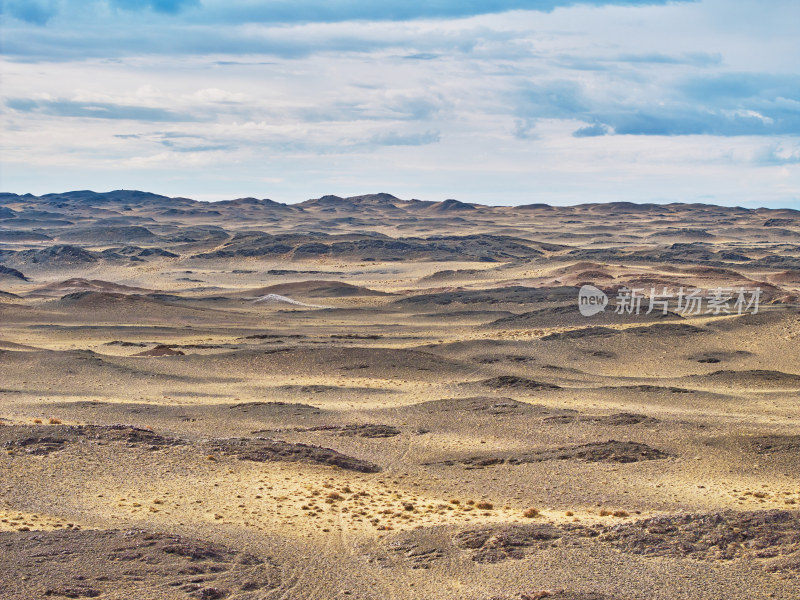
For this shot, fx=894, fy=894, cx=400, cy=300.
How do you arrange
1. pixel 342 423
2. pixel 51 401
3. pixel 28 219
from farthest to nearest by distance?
pixel 28 219, pixel 51 401, pixel 342 423

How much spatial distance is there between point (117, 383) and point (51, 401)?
4277mm

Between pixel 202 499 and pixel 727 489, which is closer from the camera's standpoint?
pixel 202 499

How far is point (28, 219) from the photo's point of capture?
18625 centimetres

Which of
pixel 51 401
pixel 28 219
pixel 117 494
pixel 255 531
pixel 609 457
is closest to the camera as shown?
pixel 255 531

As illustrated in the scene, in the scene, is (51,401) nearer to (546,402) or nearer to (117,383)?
(117,383)

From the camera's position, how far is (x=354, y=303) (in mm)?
64938

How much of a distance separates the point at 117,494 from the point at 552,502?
7.41m

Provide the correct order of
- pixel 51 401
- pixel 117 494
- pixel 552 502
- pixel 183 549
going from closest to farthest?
pixel 183 549 < pixel 117 494 < pixel 552 502 < pixel 51 401

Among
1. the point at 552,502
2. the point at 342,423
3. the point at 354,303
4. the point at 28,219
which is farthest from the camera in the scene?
the point at 28,219

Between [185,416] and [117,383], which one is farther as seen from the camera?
[117,383]

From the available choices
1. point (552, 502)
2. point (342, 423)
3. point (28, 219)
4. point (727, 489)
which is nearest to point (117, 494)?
point (552, 502)

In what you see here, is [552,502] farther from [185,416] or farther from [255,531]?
[185,416]

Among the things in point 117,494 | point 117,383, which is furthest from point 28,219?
point 117,494

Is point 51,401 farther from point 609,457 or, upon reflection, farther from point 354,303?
point 354,303
